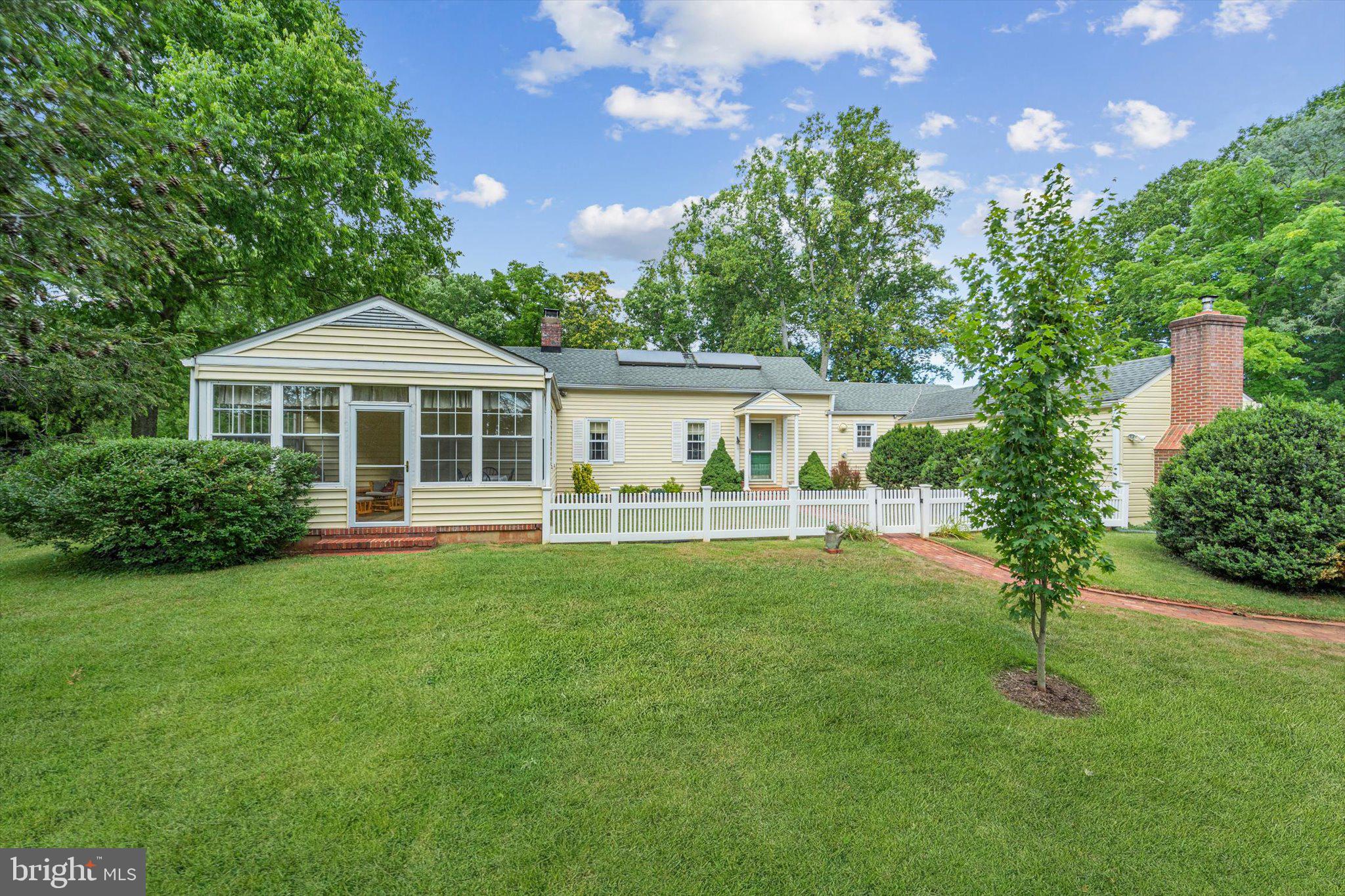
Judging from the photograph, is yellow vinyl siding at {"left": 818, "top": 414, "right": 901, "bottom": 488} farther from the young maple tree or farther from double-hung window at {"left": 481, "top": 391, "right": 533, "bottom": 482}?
the young maple tree

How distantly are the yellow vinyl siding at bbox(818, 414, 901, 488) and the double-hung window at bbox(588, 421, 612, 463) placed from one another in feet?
25.2

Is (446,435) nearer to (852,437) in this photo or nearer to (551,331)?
(551,331)

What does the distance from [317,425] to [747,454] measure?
1068 centimetres

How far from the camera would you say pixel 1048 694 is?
3820 millimetres

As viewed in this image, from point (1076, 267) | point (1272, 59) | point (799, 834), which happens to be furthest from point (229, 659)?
point (1272, 59)

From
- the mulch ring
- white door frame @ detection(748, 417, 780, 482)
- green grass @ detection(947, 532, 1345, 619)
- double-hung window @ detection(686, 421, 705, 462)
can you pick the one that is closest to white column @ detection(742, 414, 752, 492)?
white door frame @ detection(748, 417, 780, 482)

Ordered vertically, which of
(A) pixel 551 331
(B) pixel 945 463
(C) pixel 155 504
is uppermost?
(A) pixel 551 331

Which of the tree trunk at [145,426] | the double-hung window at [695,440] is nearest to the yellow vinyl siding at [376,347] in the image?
the tree trunk at [145,426]

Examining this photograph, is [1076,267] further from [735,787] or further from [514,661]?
[514,661]

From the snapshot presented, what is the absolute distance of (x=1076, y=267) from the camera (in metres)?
3.55

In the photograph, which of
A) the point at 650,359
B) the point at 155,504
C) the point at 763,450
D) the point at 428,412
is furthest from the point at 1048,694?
the point at 650,359

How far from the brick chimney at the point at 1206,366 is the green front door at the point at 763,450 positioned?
892 cm

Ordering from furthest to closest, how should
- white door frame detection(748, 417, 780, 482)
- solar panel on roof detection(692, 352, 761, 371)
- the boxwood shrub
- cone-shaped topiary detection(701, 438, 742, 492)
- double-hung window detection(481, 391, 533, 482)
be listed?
solar panel on roof detection(692, 352, 761, 371) → white door frame detection(748, 417, 780, 482) → cone-shaped topiary detection(701, 438, 742, 492) → double-hung window detection(481, 391, 533, 482) → the boxwood shrub

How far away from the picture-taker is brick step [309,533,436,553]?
7.89 m
